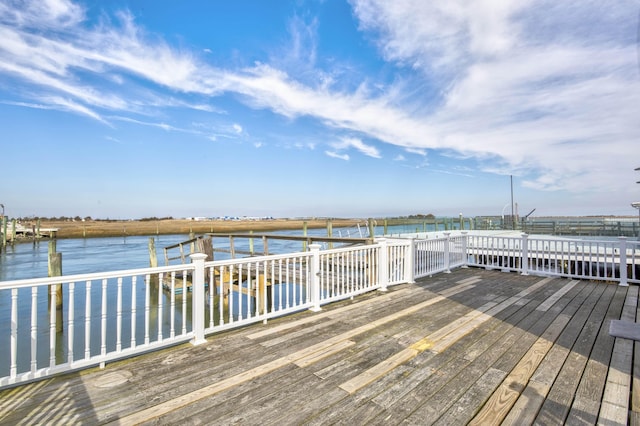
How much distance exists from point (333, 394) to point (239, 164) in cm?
1852

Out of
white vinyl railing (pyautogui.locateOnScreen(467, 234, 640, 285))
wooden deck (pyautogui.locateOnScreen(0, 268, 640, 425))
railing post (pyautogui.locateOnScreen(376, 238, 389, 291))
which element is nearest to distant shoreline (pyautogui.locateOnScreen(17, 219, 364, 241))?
white vinyl railing (pyautogui.locateOnScreen(467, 234, 640, 285))

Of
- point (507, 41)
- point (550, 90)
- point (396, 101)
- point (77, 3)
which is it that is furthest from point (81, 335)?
point (550, 90)

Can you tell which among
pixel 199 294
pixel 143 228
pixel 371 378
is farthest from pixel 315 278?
pixel 143 228

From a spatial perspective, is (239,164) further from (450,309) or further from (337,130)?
(450,309)

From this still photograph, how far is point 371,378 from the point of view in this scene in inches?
89.4

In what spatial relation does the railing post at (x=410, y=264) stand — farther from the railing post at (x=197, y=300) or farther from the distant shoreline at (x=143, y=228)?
the distant shoreline at (x=143, y=228)

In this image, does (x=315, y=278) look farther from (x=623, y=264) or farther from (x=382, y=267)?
(x=623, y=264)

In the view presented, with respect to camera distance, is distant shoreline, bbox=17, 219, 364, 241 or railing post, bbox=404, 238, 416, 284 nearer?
railing post, bbox=404, 238, 416, 284

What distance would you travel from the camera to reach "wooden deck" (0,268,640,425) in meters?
1.82

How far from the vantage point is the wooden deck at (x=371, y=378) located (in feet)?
5.96

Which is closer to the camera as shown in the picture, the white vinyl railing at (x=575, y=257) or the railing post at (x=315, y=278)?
the railing post at (x=315, y=278)

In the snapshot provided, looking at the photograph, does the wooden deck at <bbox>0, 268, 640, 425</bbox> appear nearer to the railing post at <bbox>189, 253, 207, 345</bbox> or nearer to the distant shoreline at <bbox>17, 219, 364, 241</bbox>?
the railing post at <bbox>189, 253, 207, 345</bbox>

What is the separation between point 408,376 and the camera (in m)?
2.30

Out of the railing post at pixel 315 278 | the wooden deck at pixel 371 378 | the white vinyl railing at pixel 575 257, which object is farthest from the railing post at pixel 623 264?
the railing post at pixel 315 278
